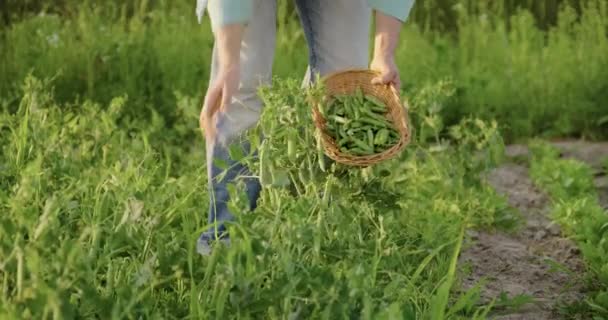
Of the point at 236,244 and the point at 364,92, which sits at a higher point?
the point at 364,92

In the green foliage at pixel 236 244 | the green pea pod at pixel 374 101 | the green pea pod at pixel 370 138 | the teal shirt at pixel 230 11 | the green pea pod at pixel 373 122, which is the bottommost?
the green foliage at pixel 236 244

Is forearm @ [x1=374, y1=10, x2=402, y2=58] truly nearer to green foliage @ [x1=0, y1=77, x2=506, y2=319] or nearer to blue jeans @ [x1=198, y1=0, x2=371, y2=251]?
blue jeans @ [x1=198, y1=0, x2=371, y2=251]

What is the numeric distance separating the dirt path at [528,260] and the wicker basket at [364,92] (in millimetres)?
401

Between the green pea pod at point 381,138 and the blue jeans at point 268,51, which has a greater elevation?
the blue jeans at point 268,51

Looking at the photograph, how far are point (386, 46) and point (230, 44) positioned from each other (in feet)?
1.43

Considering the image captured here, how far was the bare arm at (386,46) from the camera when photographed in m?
2.97

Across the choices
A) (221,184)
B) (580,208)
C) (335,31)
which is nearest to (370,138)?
(335,31)

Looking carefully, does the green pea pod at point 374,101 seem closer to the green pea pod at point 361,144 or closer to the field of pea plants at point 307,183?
the field of pea plants at point 307,183

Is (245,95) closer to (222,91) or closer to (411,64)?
(222,91)

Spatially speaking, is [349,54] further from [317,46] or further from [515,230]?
[515,230]

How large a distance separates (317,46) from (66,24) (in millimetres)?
3119

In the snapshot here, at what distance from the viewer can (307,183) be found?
279 centimetres

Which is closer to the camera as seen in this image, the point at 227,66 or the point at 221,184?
the point at 227,66

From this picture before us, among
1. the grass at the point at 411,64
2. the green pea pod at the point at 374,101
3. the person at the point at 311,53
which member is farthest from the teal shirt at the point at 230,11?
the grass at the point at 411,64
